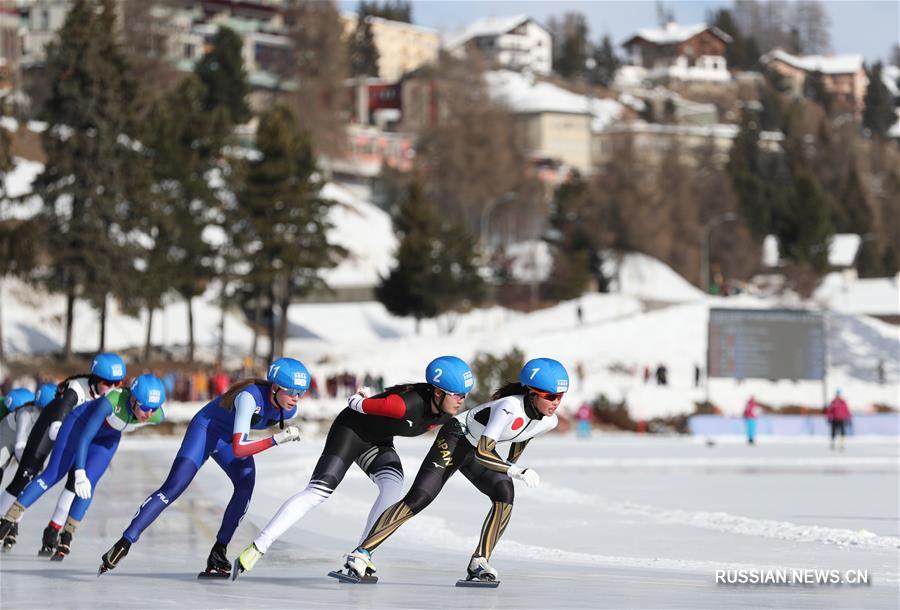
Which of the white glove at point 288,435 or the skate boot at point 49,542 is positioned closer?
the white glove at point 288,435

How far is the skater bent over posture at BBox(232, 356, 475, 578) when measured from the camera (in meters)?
9.99

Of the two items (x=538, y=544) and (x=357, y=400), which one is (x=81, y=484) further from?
(x=538, y=544)

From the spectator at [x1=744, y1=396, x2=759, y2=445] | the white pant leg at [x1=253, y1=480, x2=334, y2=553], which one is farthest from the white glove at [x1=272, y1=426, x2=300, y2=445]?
the spectator at [x1=744, y1=396, x2=759, y2=445]

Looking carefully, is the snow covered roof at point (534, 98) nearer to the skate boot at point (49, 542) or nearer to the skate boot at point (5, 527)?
the skate boot at point (5, 527)

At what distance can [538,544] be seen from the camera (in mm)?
14391

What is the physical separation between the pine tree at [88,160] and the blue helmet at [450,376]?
166ft

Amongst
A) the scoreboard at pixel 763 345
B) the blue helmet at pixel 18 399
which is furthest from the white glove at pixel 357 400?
the scoreboard at pixel 763 345

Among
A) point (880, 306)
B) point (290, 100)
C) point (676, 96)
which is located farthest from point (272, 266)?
point (676, 96)

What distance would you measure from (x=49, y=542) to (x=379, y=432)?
3.50 m

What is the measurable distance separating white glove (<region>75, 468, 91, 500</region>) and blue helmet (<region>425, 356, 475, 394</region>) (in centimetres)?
345

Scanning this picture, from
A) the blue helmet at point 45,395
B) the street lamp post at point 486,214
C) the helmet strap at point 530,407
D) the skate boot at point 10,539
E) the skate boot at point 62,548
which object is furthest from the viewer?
the street lamp post at point 486,214

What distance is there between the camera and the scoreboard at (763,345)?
49.1m

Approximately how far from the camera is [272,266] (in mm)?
69500

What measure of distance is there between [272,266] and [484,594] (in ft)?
198
